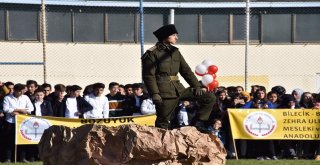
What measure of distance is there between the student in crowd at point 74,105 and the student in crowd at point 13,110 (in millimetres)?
646

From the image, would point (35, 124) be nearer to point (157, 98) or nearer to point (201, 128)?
point (157, 98)

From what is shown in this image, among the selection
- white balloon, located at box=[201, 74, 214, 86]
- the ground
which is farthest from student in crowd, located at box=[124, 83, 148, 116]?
the ground

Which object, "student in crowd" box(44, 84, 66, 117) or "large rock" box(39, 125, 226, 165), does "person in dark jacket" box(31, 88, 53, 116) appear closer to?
"student in crowd" box(44, 84, 66, 117)

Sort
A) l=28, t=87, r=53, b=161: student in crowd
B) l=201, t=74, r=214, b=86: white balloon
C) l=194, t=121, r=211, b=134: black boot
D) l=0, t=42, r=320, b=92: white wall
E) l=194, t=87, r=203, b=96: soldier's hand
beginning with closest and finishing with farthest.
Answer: l=194, t=121, r=211, b=134: black boot < l=194, t=87, r=203, b=96: soldier's hand < l=28, t=87, r=53, b=161: student in crowd < l=201, t=74, r=214, b=86: white balloon < l=0, t=42, r=320, b=92: white wall

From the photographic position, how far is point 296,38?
1006 inches

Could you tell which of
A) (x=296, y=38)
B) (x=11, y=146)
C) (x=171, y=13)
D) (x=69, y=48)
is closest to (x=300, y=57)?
(x=296, y=38)

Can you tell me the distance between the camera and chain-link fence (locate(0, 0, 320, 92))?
74.0ft

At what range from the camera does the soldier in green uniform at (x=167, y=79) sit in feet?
39.9

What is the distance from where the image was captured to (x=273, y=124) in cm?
1778

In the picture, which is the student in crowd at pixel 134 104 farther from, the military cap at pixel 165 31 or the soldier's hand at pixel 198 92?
the military cap at pixel 165 31

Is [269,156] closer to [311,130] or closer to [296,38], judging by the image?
[311,130]

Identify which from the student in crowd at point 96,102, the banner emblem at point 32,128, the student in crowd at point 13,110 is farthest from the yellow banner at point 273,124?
the student in crowd at point 13,110

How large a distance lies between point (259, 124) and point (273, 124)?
0.97ft

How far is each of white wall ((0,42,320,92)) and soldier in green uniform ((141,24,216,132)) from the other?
32.4ft
